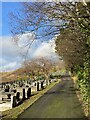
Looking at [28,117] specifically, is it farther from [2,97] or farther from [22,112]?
[2,97]

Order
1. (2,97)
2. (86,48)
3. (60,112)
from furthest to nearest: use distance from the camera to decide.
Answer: (2,97) → (86,48) → (60,112)

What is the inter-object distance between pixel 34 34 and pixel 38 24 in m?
0.53

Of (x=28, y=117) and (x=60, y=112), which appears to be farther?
(x=60, y=112)

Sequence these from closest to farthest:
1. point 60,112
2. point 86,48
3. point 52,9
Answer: point 52,9
point 60,112
point 86,48

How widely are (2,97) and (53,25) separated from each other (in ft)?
43.3

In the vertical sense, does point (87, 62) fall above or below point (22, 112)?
above

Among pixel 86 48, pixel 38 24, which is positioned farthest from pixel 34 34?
pixel 86 48

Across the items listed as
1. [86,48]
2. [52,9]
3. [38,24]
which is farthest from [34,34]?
[86,48]

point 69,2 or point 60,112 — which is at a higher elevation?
point 69,2

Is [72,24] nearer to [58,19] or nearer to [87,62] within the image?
[58,19]

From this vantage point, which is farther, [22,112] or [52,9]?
[22,112]

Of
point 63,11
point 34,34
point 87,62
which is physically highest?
point 63,11

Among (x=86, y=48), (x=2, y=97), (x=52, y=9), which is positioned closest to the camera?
(x=52, y=9)

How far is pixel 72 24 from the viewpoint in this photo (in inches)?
568
